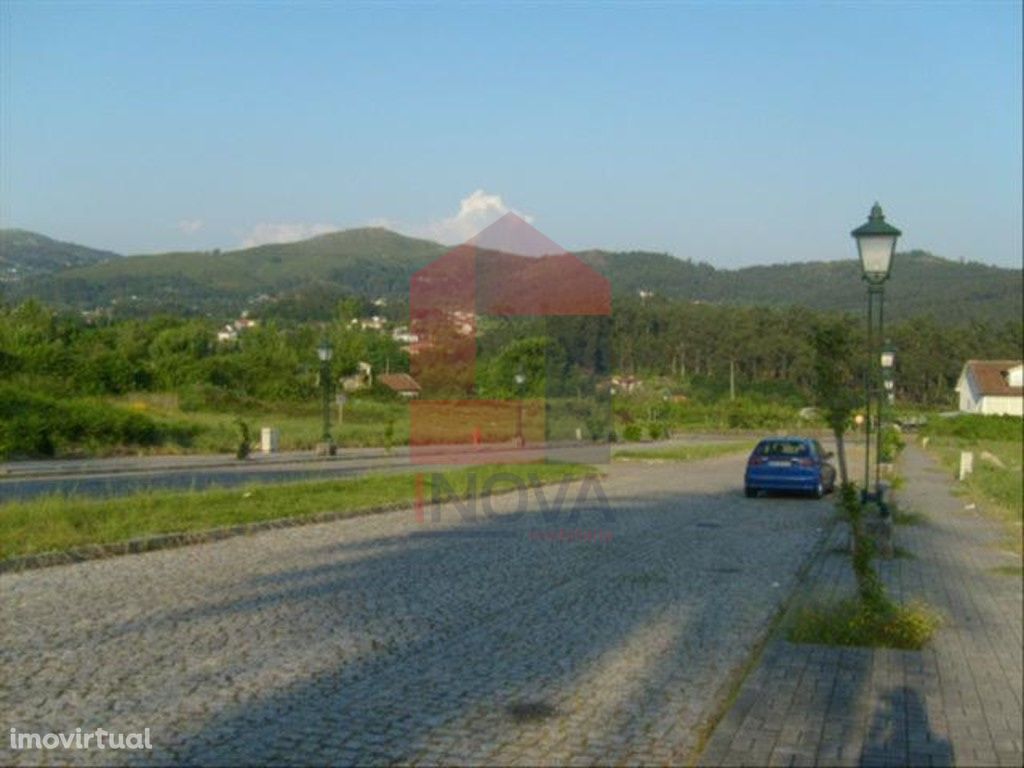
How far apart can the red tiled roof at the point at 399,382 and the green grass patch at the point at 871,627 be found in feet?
87.7

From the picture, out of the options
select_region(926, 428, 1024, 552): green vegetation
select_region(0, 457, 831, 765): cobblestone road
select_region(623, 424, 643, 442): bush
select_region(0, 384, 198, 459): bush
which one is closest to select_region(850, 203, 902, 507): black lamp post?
select_region(926, 428, 1024, 552): green vegetation

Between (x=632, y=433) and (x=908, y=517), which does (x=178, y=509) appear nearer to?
(x=908, y=517)

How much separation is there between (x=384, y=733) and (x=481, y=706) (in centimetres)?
81

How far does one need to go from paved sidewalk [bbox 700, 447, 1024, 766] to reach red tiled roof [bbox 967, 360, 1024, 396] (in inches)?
41.9

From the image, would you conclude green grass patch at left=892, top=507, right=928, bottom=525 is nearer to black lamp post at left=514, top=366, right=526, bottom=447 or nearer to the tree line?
the tree line

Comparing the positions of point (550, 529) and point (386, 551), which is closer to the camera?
point (386, 551)

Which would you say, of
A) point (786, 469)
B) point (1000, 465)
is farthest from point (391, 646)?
point (786, 469)

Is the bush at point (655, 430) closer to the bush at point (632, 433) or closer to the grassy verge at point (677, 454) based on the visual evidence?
the bush at point (632, 433)

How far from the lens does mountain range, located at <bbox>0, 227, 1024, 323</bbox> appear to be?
1389cm

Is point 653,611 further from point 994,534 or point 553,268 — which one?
point 553,268

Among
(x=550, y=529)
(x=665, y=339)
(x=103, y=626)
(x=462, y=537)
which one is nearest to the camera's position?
A: (x=103, y=626)

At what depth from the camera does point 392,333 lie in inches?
1956

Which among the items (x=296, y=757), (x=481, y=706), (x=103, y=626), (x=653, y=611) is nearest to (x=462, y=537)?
(x=653, y=611)

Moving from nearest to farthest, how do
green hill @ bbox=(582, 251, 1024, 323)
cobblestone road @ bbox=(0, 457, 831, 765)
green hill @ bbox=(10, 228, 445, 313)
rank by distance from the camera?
cobblestone road @ bbox=(0, 457, 831, 765) < green hill @ bbox=(582, 251, 1024, 323) < green hill @ bbox=(10, 228, 445, 313)
